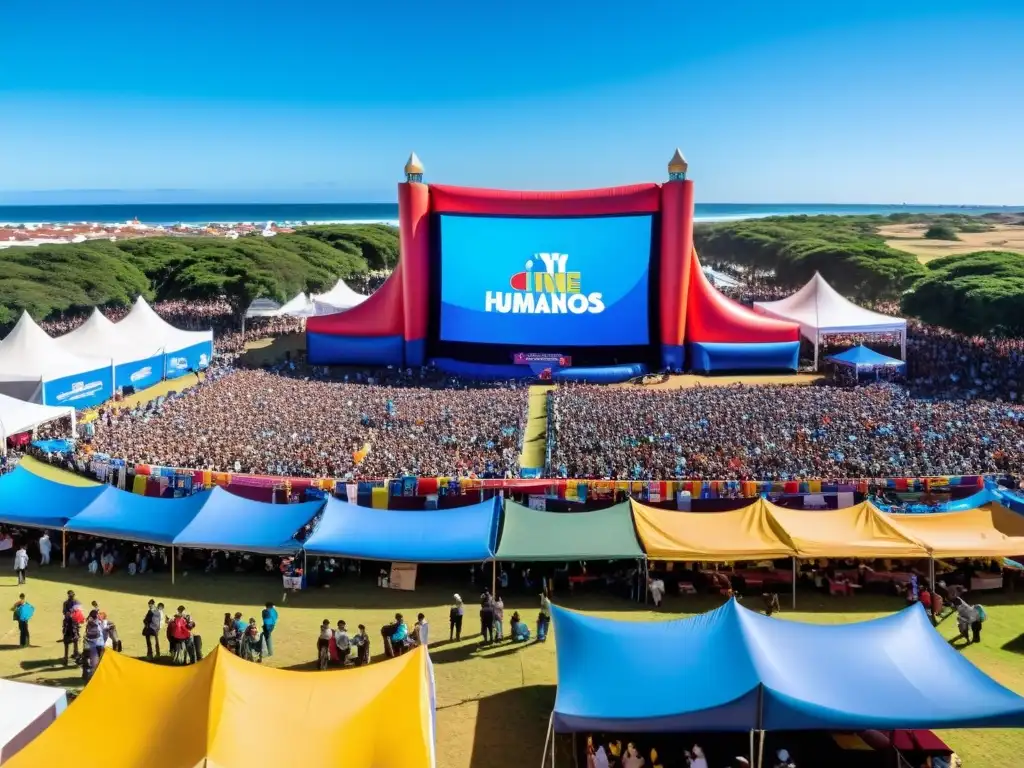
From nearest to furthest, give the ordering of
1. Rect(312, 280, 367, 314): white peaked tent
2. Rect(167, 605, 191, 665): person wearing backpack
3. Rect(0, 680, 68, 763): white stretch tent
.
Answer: Rect(0, 680, 68, 763): white stretch tent → Rect(167, 605, 191, 665): person wearing backpack → Rect(312, 280, 367, 314): white peaked tent

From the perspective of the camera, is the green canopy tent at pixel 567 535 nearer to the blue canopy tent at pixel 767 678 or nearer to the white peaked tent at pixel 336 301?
the blue canopy tent at pixel 767 678

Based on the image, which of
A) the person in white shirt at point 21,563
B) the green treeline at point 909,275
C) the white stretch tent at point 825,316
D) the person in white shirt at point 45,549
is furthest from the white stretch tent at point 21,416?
the green treeline at point 909,275

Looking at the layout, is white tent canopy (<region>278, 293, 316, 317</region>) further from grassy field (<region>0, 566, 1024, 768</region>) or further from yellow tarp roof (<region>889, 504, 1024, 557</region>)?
yellow tarp roof (<region>889, 504, 1024, 557</region>)

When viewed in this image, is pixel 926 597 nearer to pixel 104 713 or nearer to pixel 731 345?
pixel 104 713

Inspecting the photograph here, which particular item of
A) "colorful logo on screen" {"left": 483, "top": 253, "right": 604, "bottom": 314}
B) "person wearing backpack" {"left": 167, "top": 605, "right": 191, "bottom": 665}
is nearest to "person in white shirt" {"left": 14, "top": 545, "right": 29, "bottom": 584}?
"person wearing backpack" {"left": 167, "top": 605, "right": 191, "bottom": 665}

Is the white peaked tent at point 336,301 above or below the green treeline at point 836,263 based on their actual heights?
below

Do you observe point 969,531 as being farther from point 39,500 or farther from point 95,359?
point 95,359

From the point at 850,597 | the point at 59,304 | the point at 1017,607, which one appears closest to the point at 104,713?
the point at 850,597
